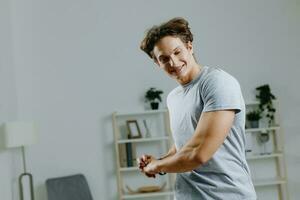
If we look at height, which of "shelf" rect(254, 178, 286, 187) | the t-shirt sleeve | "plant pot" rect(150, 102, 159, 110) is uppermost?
"plant pot" rect(150, 102, 159, 110)

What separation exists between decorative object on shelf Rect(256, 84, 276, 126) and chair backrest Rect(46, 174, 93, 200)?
5.99 feet

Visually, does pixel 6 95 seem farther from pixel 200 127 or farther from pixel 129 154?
pixel 200 127

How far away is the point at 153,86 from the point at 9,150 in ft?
4.90

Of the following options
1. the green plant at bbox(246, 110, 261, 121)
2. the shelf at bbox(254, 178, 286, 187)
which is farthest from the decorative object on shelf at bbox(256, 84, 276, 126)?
the shelf at bbox(254, 178, 286, 187)

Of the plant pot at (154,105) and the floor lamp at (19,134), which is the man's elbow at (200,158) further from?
the plant pot at (154,105)

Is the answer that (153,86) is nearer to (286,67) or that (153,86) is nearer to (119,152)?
(119,152)

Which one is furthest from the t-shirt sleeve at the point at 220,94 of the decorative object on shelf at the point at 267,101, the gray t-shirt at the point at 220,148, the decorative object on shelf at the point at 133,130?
the decorative object on shelf at the point at 267,101

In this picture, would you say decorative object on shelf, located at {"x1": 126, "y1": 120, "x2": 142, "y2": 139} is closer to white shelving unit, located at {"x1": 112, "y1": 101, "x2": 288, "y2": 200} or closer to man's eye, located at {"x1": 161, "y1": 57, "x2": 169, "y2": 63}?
white shelving unit, located at {"x1": 112, "y1": 101, "x2": 288, "y2": 200}

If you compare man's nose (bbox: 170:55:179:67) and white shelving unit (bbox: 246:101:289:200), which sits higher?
man's nose (bbox: 170:55:179:67)

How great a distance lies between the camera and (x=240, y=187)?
155cm

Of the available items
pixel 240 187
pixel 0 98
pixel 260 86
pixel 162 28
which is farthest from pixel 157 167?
pixel 260 86

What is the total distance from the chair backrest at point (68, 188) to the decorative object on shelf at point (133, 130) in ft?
2.06

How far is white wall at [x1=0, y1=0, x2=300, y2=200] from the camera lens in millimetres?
4598

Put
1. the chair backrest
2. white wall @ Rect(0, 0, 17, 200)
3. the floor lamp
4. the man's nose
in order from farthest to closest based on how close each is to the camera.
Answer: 1. the chair backrest
2. white wall @ Rect(0, 0, 17, 200)
3. the floor lamp
4. the man's nose
